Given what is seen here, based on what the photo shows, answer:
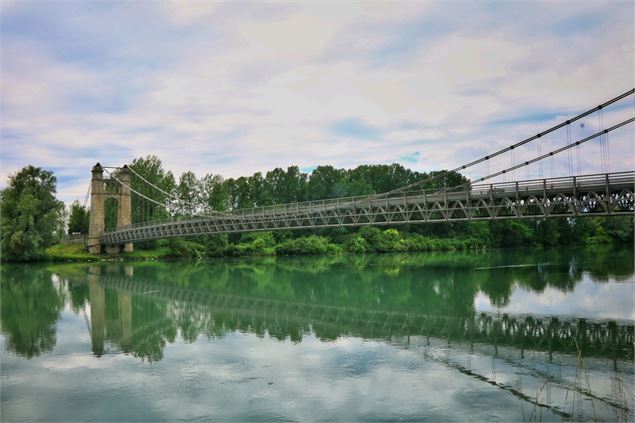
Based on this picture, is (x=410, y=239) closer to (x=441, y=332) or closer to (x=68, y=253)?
(x=68, y=253)

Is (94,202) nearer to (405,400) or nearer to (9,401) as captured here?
(9,401)

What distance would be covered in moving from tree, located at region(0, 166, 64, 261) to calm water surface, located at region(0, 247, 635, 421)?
23.9 metres

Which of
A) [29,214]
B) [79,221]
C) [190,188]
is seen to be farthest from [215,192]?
[29,214]

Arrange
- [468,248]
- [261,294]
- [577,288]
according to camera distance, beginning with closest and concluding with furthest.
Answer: [577,288], [261,294], [468,248]

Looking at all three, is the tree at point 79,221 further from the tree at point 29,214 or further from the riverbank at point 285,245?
the tree at point 29,214

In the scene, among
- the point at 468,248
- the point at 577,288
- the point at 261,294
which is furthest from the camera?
the point at 468,248

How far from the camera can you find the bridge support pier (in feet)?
223

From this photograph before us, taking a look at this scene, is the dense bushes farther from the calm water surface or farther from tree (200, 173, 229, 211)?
the calm water surface

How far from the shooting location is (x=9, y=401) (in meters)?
12.0

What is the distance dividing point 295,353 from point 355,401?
4852mm

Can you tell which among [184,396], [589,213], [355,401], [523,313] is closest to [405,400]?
[355,401]

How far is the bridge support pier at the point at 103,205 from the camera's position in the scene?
68.1 metres

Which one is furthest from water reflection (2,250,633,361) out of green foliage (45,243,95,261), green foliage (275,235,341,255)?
green foliage (275,235,341,255)

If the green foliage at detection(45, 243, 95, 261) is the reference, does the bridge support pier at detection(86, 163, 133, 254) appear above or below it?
above
